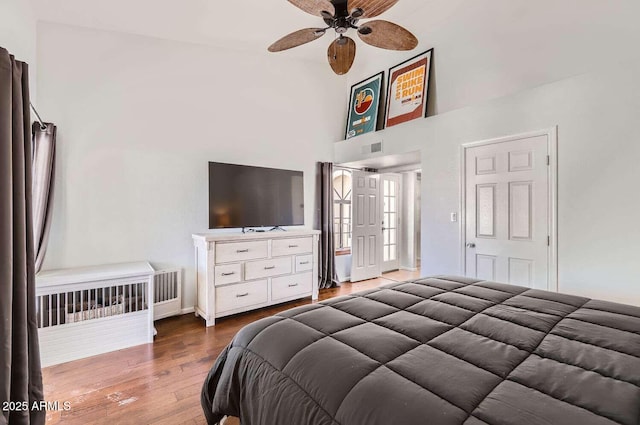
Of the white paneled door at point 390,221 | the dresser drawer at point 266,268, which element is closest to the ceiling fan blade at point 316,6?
the dresser drawer at point 266,268

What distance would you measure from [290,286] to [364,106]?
2.94 m

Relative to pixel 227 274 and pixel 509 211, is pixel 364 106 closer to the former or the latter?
pixel 509 211

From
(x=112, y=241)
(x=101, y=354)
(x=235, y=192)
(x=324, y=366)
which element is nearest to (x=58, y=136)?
(x=112, y=241)

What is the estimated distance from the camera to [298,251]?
12.6 ft

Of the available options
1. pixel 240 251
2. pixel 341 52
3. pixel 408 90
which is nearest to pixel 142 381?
pixel 240 251

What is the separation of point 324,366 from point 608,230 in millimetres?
2809

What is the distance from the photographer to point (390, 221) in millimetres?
5785

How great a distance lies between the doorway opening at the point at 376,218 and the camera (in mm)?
5066

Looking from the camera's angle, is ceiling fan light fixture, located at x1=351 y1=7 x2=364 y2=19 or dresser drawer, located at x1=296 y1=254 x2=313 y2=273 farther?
dresser drawer, located at x1=296 y1=254 x2=313 y2=273

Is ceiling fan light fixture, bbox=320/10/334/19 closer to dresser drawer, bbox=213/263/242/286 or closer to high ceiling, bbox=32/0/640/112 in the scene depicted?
high ceiling, bbox=32/0/640/112

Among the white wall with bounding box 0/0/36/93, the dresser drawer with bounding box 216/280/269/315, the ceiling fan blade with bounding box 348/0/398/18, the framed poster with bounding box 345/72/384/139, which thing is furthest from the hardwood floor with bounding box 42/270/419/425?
the framed poster with bounding box 345/72/384/139

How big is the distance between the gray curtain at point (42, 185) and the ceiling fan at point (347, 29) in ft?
7.05

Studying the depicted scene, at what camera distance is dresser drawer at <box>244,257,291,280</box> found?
342cm

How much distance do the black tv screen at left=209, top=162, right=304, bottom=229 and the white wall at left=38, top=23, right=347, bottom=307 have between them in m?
0.28
